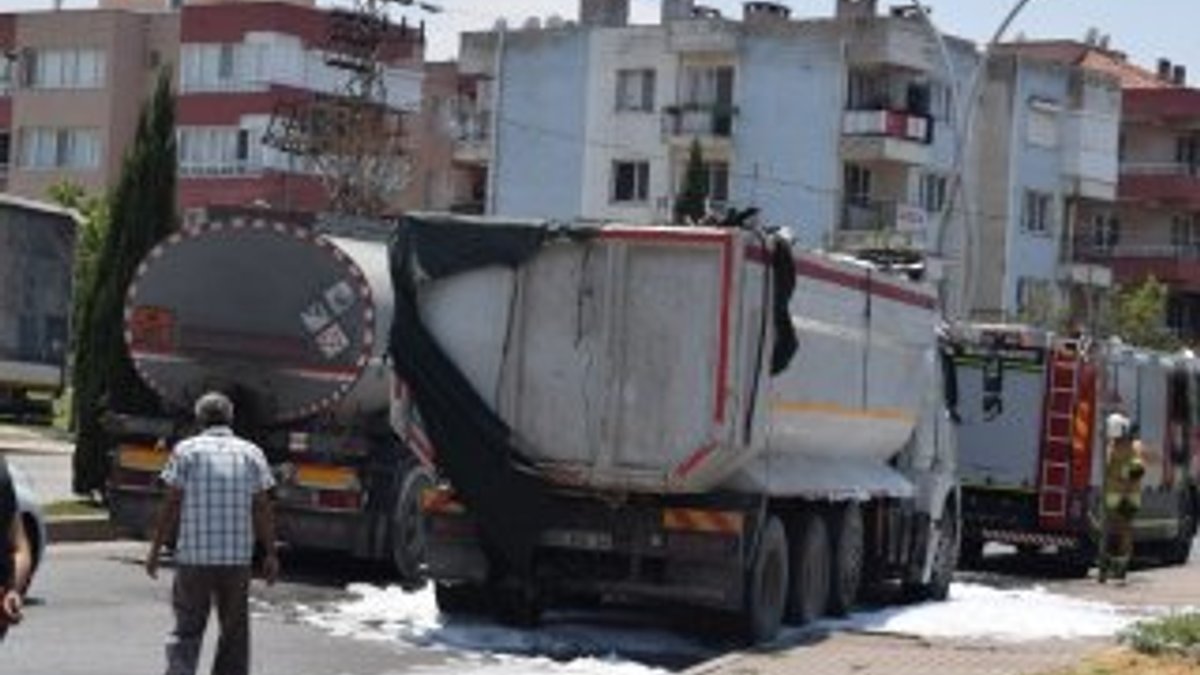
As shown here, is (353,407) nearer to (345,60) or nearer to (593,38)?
(345,60)

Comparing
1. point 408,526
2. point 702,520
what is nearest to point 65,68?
point 408,526

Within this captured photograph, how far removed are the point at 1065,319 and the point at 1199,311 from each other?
21.7 m

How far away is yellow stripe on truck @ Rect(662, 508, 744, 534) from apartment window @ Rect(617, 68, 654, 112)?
58755 millimetres

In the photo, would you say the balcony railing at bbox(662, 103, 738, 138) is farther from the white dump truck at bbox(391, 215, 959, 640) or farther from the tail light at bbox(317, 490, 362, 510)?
the white dump truck at bbox(391, 215, 959, 640)

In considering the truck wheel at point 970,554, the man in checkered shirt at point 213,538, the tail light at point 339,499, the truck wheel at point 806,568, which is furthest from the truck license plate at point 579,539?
the truck wheel at point 970,554

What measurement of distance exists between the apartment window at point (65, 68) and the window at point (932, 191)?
28.9 meters

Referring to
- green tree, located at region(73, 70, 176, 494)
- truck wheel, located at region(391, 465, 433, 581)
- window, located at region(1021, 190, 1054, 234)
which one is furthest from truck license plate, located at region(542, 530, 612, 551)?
window, located at region(1021, 190, 1054, 234)

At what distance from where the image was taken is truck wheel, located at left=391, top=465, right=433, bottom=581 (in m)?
21.2

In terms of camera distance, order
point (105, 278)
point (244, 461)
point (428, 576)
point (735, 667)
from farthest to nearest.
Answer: point (105, 278) → point (428, 576) → point (735, 667) → point (244, 461)

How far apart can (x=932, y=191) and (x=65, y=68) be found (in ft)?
101

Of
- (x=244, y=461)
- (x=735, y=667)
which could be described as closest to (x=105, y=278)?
(x=735, y=667)

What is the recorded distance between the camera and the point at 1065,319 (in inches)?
2724

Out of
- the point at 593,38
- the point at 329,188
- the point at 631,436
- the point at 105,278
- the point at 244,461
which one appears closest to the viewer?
the point at 244,461

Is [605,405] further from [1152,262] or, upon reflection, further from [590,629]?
[1152,262]
